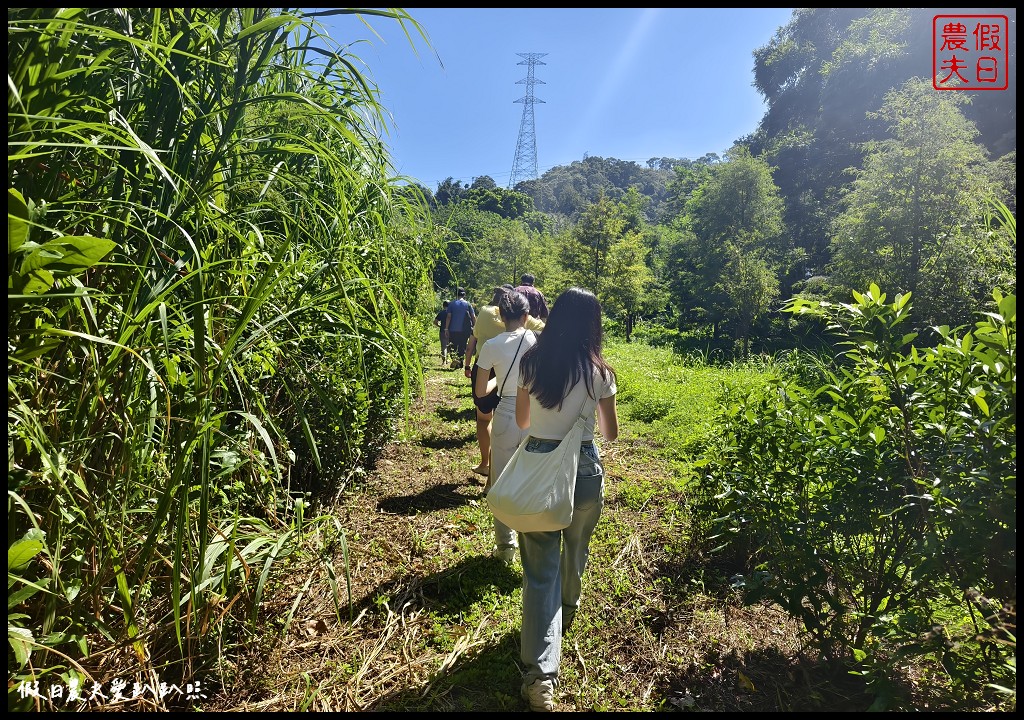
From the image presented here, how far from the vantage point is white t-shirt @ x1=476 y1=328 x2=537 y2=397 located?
11.3 feet

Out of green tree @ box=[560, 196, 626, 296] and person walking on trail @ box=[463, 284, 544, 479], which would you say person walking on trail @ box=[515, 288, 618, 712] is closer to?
person walking on trail @ box=[463, 284, 544, 479]

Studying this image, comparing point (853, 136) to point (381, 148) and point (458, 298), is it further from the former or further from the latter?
point (381, 148)

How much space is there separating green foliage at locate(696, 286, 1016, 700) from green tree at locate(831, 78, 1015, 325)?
13.4 m

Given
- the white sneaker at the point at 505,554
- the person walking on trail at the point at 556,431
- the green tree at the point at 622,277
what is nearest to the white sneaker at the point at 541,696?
the person walking on trail at the point at 556,431

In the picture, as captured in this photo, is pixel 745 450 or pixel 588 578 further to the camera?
pixel 588 578

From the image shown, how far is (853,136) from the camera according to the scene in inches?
1375

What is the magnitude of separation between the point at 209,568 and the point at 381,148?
1861 millimetres

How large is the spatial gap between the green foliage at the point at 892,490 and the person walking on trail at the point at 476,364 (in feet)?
5.59

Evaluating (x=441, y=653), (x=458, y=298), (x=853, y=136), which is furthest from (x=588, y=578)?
(x=853, y=136)

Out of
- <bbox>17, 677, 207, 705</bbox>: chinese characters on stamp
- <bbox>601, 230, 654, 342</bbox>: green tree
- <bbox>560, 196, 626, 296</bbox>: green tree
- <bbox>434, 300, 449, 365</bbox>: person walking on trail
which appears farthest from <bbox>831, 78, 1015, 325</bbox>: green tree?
<bbox>17, 677, 207, 705</bbox>: chinese characters on stamp

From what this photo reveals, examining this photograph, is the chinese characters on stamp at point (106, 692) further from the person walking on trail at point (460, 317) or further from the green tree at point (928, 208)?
the green tree at point (928, 208)

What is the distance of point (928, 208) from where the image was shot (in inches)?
541

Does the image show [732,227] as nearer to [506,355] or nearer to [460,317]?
[460,317]

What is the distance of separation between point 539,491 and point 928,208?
16.3m
